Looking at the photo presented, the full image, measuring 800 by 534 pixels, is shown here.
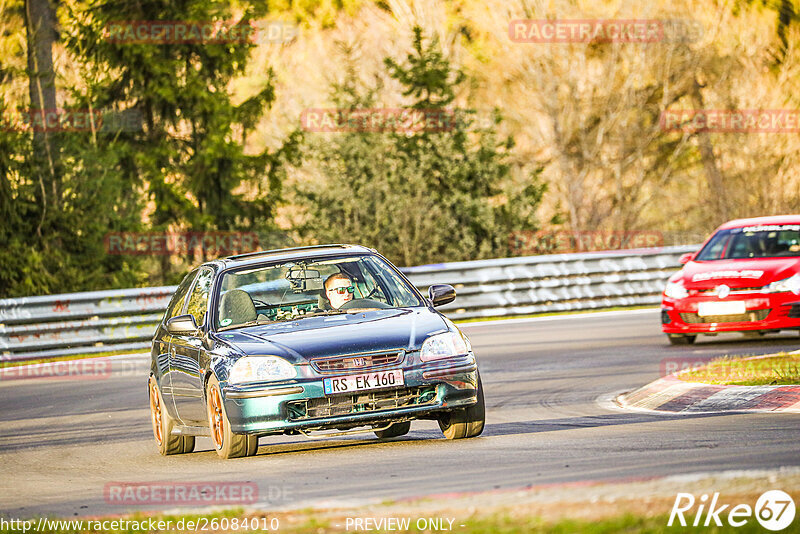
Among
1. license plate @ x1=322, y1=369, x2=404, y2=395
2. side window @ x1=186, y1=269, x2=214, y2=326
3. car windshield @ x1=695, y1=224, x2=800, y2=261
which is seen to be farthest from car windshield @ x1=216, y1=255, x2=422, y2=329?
car windshield @ x1=695, y1=224, x2=800, y2=261

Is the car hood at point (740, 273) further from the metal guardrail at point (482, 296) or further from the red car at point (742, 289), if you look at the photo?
the metal guardrail at point (482, 296)

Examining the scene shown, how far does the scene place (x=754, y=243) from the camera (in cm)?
1827

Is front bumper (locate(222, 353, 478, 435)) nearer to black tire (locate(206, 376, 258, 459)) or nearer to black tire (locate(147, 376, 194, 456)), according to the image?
black tire (locate(206, 376, 258, 459))

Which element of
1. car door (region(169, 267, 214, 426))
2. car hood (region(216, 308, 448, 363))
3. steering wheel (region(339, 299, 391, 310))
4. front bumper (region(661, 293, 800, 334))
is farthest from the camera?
front bumper (region(661, 293, 800, 334))

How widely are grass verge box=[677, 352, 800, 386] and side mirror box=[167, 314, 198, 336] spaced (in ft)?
15.9

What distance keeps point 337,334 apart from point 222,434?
3.58 ft

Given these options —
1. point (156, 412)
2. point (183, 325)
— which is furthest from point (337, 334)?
point (156, 412)

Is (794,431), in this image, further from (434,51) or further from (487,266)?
(434,51)

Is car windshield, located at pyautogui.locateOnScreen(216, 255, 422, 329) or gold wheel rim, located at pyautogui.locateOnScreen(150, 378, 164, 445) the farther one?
gold wheel rim, located at pyautogui.locateOnScreen(150, 378, 164, 445)

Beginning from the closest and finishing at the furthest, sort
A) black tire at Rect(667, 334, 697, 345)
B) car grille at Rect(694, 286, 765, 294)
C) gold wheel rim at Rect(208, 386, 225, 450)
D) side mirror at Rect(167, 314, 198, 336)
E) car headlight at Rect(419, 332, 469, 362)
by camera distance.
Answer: car headlight at Rect(419, 332, 469, 362) → gold wheel rim at Rect(208, 386, 225, 450) → side mirror at Rect(167, 314, 198, 336) → car grille at Rect(694, 286, 765, 294) → black tire at Rect(667, 334, 697, 345)

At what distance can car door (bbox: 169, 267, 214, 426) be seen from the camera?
1041 centimetres

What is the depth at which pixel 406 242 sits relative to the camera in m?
30.7

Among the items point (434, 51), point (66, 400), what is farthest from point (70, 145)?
point (66, 400)

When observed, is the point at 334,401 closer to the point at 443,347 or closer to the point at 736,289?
the point at 443,347
